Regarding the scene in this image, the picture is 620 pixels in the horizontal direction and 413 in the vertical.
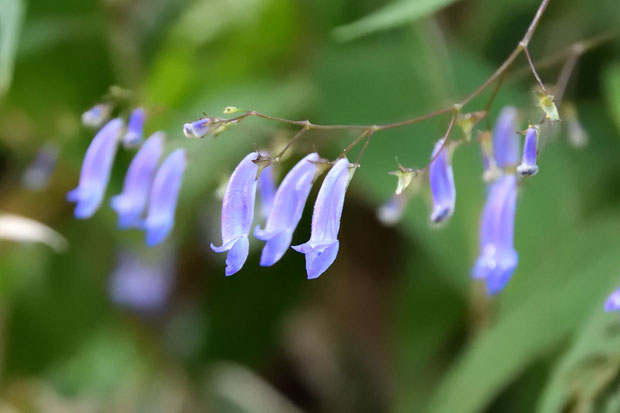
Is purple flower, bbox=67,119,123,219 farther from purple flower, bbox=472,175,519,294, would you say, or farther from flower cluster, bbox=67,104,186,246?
purple flower, bbox=472,175,519,294

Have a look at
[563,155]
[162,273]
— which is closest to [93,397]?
[162,273]

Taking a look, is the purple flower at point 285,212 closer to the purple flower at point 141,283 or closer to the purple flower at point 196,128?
the purple flower at point 196,128

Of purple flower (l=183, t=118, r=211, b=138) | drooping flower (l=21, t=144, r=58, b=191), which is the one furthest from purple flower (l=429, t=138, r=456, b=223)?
drooping flower (l=21, t=144, r=58, b=191)

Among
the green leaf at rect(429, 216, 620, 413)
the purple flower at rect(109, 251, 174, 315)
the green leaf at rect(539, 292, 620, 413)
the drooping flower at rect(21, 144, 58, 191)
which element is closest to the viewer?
the green leaf at rect(539, 292, 620, 413)

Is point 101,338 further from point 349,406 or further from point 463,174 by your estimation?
point 463,174

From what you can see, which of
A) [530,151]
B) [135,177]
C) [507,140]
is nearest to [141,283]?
[135,177]

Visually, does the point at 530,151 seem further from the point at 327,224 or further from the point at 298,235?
the point at 298,235
